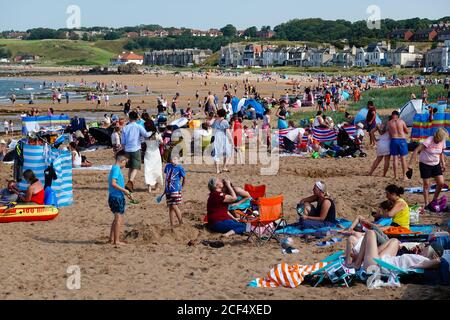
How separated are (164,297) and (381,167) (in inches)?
329

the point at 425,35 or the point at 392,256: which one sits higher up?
the point at 425,35

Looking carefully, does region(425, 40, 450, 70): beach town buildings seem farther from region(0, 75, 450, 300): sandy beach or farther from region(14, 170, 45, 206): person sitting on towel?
region(14, 170, 45, 206): person sitting on towel

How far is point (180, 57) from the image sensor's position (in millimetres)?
166250

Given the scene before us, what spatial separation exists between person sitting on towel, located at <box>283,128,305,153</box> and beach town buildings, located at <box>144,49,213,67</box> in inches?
5770

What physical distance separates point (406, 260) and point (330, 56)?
124197mm

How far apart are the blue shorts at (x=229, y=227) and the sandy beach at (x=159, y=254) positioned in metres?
0.14

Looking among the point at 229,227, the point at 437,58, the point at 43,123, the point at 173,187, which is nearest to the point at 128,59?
the point at 437,58

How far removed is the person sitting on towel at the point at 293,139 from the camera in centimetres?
1605

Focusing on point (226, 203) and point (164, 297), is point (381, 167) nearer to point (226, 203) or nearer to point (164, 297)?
point (226, 203)

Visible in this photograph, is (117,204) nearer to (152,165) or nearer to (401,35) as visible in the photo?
(152,165)

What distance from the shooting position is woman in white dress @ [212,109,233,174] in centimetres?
1296

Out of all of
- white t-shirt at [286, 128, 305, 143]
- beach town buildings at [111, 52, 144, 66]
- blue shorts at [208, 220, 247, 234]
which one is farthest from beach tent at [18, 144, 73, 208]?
beach town buildings at [111, 52, 144, 66]
